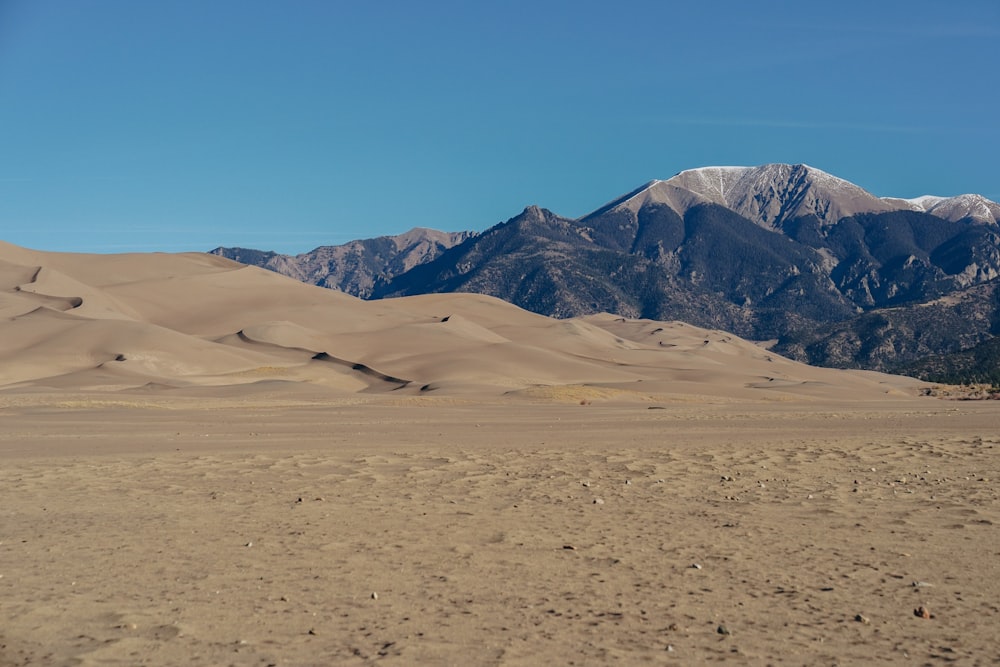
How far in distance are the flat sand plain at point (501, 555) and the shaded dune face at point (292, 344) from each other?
3390 centimetres

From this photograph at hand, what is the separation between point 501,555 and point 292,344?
97.3 meters

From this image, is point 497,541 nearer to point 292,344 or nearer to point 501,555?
point 501,555

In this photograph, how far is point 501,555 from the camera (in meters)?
11.6

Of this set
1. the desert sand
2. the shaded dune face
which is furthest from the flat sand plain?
the shaded dune face

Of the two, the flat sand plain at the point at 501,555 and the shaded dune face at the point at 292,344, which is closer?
the flat sand plain at the point at 501,555

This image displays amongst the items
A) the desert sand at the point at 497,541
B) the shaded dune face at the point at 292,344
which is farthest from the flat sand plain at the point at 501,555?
the shaded dune face at the point at 292,344

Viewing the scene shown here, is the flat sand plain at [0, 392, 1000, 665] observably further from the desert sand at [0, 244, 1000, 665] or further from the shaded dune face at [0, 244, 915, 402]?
the shaded dune face at [0, 244, 915, 402]

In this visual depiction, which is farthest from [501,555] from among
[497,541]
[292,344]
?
[292,344]

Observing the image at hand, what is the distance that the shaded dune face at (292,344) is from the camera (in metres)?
69.6

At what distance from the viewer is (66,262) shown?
15462 centimetres

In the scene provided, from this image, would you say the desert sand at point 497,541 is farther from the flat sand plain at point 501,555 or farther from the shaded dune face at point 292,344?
the shaded dune face at point 292,344

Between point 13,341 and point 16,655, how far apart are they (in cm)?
8266

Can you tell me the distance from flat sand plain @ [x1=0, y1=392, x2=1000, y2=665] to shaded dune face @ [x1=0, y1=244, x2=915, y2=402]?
3390cm

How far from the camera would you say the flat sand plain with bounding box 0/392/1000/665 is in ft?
27.6
